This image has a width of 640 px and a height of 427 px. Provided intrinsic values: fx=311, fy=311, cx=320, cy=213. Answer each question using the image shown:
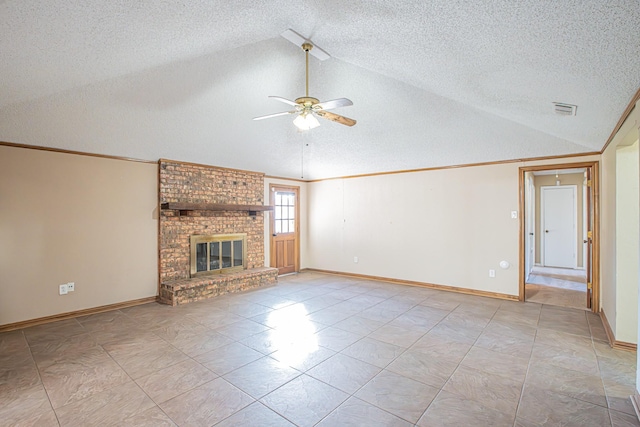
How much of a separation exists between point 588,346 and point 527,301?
172 centimetres

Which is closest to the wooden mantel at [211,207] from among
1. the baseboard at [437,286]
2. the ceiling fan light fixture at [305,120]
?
the baseboard at [437,286]

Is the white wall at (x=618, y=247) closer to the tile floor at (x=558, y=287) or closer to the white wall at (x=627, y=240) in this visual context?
the white wall at (x=627, y=240)

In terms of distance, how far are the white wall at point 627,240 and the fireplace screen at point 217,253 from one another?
543 centimetres

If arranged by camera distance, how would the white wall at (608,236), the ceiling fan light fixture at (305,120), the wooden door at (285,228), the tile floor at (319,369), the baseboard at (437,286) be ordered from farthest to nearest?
the wooden door at (285,228)
the baseboard at (437,286)
the white wall at (608,236)
the ceiling fan light fixture at (305,120)
the tile floor at (319,369)

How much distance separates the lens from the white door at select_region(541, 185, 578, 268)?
7.63 meters

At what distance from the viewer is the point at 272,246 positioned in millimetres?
6887

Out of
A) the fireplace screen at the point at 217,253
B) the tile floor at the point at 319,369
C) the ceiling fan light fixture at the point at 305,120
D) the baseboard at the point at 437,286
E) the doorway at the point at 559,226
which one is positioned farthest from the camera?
the doorway at the point at 559,226

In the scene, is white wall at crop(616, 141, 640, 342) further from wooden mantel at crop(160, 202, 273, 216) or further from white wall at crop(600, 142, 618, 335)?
wooden mantel at crop(160, 202, 273, 216)

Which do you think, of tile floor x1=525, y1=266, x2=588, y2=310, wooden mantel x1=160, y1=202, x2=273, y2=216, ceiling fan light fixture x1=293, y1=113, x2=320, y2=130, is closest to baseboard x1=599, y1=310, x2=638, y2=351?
tile floor x1=525, y1=266, x2=588, y2=310

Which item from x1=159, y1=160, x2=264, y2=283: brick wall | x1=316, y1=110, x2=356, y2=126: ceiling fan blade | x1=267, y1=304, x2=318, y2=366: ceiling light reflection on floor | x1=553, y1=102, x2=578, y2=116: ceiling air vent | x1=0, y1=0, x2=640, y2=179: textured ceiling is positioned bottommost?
x1=267, y1=304, x2=318, y2=366: ceiling light reflection on floor

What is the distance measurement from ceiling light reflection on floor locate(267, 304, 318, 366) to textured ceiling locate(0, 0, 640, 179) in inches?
108

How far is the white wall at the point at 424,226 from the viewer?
5.01 metres

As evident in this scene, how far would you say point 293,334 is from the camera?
11.6 ft

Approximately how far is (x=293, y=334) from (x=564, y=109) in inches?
136
